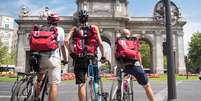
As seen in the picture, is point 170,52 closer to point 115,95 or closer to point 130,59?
point 130,59

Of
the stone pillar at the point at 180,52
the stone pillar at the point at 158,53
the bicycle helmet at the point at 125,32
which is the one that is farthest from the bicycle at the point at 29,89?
the stone pillar at the point at 180,52

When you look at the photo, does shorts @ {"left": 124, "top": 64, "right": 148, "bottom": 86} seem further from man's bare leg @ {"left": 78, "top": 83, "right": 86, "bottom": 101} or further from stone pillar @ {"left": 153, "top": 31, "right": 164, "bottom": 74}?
stone pillar @ {"left": 153, "top": 31, "right": 164, "bottom": 74}

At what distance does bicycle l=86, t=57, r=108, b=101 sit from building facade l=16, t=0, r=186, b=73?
193 feet

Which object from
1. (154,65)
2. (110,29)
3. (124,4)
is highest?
(124,4)

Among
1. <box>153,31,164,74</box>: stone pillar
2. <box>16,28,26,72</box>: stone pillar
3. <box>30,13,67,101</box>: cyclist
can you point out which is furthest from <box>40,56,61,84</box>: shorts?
<box>16,28,26,72</box>: stone pillar

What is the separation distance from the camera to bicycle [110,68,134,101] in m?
8.92

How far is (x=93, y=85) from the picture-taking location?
8.27 m

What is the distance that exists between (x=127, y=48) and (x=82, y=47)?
126cm

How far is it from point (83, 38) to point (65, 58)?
617 mm

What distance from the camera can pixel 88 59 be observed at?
8430mm

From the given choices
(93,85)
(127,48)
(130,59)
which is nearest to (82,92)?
(93,85)

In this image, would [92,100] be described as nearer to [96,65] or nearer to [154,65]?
[96,65]

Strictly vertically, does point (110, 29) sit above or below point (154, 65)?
above

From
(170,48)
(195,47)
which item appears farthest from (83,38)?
(195,47)
